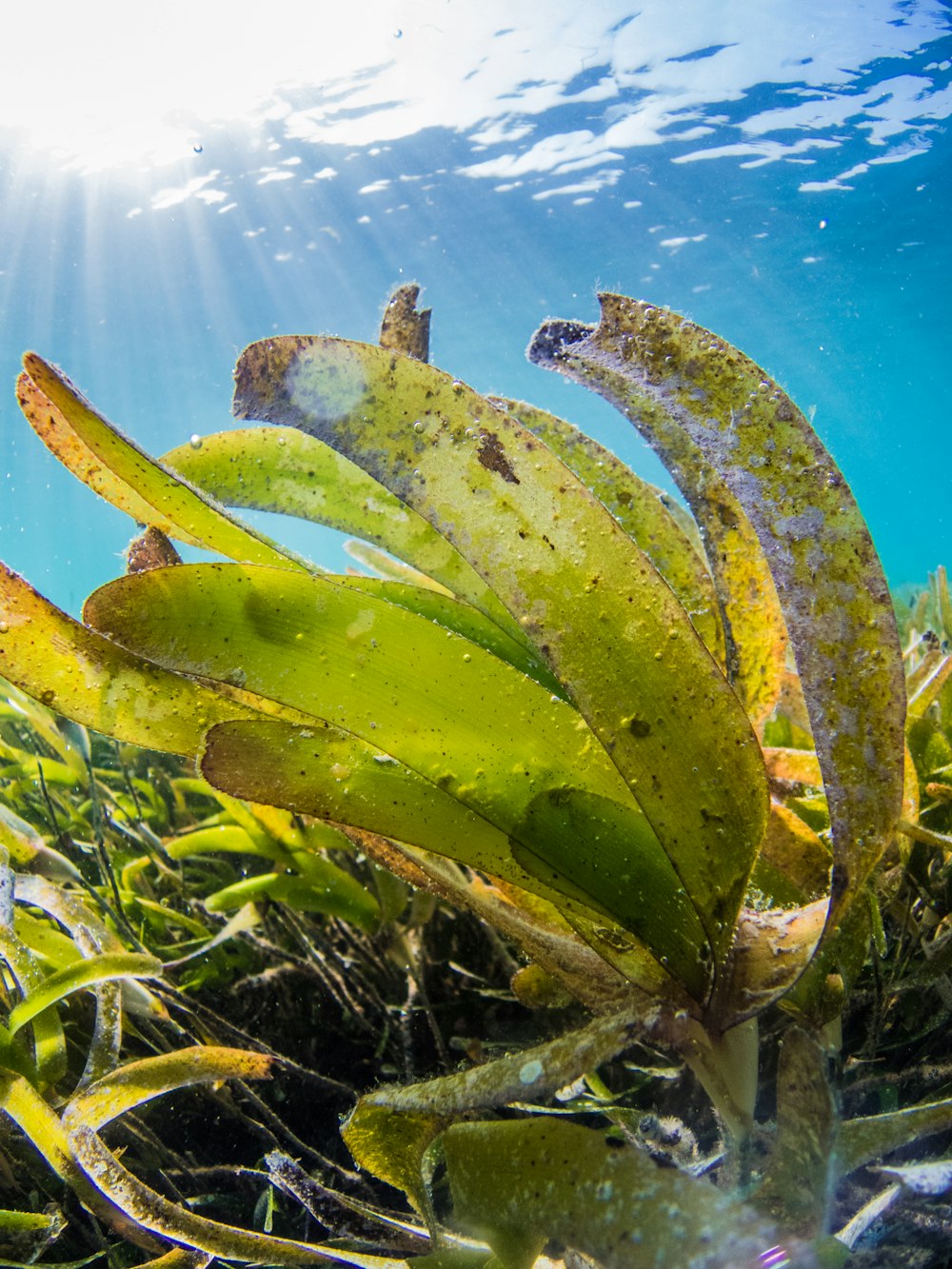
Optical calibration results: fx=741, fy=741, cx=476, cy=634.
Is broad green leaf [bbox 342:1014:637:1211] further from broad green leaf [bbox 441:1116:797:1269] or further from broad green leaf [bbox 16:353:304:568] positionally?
broad green leaf [bbox 16:353:304:568]

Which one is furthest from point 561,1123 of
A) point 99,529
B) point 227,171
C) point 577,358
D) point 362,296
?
point 99,529

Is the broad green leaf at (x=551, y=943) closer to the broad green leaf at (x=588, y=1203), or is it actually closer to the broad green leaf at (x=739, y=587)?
the broad green leaf at (x=588, y=1203)

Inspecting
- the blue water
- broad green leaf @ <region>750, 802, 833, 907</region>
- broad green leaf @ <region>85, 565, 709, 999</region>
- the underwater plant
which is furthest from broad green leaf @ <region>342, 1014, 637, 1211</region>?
the blue water

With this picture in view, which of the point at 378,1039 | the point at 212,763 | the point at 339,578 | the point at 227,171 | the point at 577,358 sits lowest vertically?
the point at 378,1039

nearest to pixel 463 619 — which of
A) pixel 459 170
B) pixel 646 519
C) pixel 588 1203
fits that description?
pixel 646 519

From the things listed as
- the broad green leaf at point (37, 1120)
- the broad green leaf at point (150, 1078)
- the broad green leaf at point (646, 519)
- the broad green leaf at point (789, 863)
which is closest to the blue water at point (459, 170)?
the broad green leaf at point (646, 519)

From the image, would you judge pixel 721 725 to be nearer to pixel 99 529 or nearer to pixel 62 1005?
pixel 62 1005
